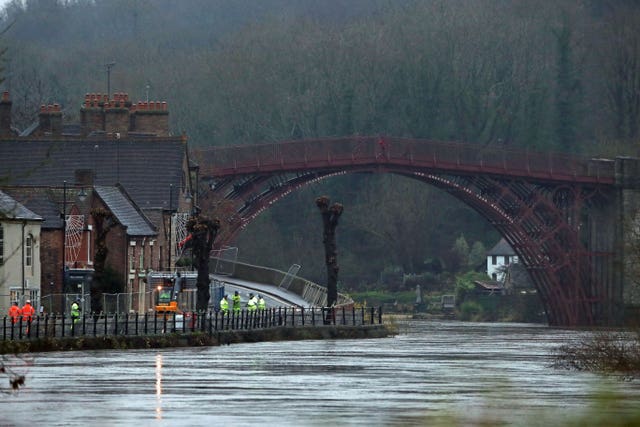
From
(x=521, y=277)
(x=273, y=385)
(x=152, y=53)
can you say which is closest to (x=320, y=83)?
(x=521, y=277)

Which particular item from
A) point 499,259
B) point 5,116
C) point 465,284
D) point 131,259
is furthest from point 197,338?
point 499,259

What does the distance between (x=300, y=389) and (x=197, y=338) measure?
24060 mm

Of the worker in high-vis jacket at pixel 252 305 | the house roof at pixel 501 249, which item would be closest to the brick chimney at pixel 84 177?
the worker in high-vis jacket at pixel 252 305

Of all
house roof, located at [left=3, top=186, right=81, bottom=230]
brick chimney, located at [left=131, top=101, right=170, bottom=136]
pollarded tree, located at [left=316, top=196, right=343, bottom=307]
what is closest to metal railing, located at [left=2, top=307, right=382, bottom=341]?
pollarded tree, located at [left=316, top=196, right=343, bottom=307]

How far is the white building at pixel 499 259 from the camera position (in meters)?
142

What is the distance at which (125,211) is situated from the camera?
81.5 m

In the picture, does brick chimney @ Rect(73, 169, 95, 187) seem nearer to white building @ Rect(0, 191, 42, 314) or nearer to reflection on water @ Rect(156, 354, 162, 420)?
white building @ Rect(0, 191, 42, 314)

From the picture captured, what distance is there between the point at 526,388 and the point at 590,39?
121 m

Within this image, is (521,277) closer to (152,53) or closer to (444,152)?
(444,152)

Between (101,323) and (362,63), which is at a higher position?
(362,63)

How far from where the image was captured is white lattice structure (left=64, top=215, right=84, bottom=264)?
7838 cm

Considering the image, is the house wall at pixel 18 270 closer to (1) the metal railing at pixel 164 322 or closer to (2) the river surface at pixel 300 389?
(1) the metal railing at pixel 164 322

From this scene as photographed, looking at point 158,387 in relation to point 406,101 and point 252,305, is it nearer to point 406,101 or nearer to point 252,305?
point 252,305

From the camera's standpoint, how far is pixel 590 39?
158 meters
